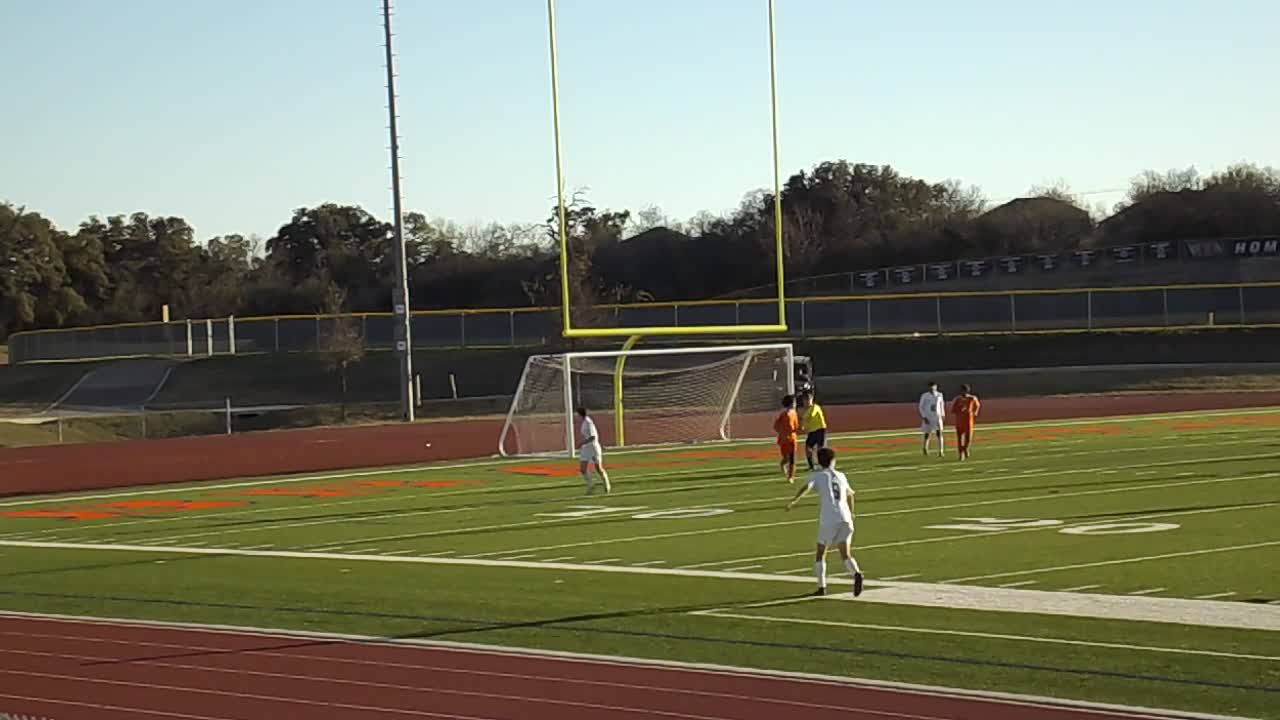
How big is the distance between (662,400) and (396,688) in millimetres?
30937

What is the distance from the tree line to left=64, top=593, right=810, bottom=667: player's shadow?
78059 millimetres

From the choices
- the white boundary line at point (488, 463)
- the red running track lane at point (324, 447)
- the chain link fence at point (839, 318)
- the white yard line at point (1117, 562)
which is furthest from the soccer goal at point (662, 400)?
the white yard line at point (1117, 562)

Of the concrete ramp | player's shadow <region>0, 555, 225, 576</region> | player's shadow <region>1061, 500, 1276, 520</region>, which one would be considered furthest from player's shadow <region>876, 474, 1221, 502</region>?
the concrete ramp

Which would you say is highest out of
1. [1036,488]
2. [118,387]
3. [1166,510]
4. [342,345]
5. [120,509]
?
[342,345]

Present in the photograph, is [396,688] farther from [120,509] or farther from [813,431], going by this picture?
[120,509]

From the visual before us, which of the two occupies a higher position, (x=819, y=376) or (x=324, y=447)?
(x=819, y=376)

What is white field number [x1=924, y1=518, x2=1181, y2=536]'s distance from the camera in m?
19.3

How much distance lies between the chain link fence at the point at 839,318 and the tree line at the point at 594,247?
79.2ft

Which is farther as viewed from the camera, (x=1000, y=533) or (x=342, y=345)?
(x=342, y=345)

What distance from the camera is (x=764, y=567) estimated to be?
58.0 ft

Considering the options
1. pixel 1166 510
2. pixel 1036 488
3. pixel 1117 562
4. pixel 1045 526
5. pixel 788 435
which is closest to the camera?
pixel 1117 562

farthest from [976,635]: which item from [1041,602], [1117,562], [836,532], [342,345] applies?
[342,345]

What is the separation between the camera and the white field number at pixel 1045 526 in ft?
63.3

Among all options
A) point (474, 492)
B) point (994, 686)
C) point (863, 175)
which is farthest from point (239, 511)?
point (863, 175)
